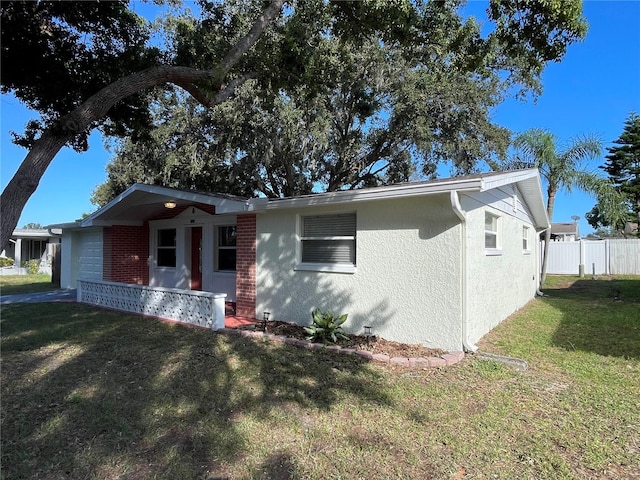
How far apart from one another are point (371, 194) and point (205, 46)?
486cm

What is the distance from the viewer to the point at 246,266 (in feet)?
27.9

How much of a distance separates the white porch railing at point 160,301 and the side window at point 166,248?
81.6 inches

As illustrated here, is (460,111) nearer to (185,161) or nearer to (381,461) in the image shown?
(185,161)

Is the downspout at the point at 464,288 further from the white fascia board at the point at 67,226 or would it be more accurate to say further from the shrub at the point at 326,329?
the white fascia board at the point at 67,226

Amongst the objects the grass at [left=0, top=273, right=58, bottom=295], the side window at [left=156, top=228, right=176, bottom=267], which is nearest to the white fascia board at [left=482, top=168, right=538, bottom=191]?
the side window at [left=156, top=228, right=176, bottom=267]

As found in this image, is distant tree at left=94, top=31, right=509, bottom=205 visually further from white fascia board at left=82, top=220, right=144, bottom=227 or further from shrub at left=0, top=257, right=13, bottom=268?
shrub at left=0, top=257, right=13, bottom=268

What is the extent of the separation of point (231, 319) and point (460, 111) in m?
12.4

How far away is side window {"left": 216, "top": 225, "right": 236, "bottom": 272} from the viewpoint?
1027 centimetres

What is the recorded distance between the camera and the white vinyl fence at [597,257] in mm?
20922

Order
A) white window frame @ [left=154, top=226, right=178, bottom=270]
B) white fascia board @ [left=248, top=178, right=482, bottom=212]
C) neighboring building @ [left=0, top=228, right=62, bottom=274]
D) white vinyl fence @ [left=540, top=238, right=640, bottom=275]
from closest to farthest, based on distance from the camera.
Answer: white fascia board @ [left=248, top=178, right=482, bottom=212], white window frame @ [left=154, top=226, right=178, bottom=270], white vinyl fence @ [left=540, top=238, right=640, bottom=275], neighboring building @ [left=0, top=228, right=62, bottom=274]

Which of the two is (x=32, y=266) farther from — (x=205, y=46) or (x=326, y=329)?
(x=326, y=329)

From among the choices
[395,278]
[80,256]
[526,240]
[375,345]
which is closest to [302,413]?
[375,345]

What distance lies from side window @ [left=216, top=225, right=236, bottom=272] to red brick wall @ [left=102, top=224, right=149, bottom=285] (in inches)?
137

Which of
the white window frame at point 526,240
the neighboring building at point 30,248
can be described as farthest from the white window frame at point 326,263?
the neighboring building at point 30,248
